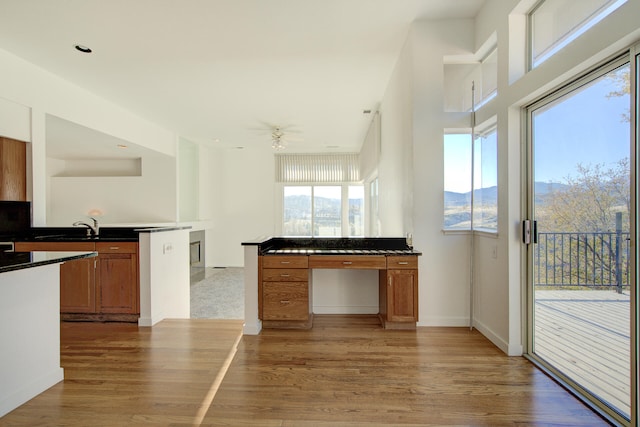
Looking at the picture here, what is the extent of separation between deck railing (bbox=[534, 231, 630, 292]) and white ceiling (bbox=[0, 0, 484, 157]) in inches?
92.1

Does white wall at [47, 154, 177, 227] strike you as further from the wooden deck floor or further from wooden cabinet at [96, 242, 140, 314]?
the wooden deck floor

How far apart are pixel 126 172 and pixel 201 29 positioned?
5.37 m

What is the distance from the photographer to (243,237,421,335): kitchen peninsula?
3322mm

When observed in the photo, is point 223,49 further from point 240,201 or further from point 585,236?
point 240,201

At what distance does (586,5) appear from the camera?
2.09 metres

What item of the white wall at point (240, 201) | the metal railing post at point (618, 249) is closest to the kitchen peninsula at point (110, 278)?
the metal railing post at point (618, 249)

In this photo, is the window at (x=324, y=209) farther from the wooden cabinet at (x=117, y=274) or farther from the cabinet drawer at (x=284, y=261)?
the cabinet drawer at (x=284, y=261)

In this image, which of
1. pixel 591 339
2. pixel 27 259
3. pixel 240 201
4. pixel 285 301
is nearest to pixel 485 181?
pixel 591 339

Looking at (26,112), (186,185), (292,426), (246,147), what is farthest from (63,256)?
(246,147)

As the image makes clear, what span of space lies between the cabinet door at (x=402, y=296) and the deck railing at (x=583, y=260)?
3.51 feet

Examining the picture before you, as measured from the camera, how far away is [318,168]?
9.28 m

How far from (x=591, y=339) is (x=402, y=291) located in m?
1.53

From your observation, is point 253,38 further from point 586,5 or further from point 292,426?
point 292,426

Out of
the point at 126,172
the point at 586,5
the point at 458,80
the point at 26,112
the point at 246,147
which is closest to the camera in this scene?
the point at 586,5
